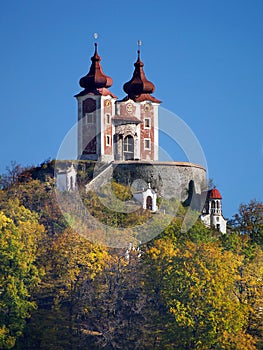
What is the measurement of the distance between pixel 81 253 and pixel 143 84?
2175cm

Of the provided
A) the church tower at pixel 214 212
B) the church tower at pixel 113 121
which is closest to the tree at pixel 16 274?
the church tower at pixel 113 121

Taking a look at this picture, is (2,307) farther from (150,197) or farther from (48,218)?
(150,197)

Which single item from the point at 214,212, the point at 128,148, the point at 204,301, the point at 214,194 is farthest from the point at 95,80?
the point at 204,301

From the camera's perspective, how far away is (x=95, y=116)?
10506 centimetres

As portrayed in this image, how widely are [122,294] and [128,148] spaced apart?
69.3 ft

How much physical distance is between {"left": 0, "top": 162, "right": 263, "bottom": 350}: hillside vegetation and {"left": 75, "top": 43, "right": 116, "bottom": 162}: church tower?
12.3 metres

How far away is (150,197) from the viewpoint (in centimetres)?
10212

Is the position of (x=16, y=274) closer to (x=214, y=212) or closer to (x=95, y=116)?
(x=95, y=116)

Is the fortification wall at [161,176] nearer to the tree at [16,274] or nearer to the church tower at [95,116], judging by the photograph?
the church tower at [95,116]

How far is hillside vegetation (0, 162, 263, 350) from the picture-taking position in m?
83.8

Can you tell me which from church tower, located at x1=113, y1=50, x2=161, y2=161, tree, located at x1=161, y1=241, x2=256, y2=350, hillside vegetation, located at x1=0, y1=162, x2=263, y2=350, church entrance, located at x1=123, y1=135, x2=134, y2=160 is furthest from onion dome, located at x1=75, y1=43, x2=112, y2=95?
tree, located at x1=161, y1=241, x2=256, y2=350

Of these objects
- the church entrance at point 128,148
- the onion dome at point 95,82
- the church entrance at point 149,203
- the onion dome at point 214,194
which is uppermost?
the onion dome at point 95,82

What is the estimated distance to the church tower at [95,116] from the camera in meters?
104

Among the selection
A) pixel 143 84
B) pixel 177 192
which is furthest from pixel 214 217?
pixel 143 84
